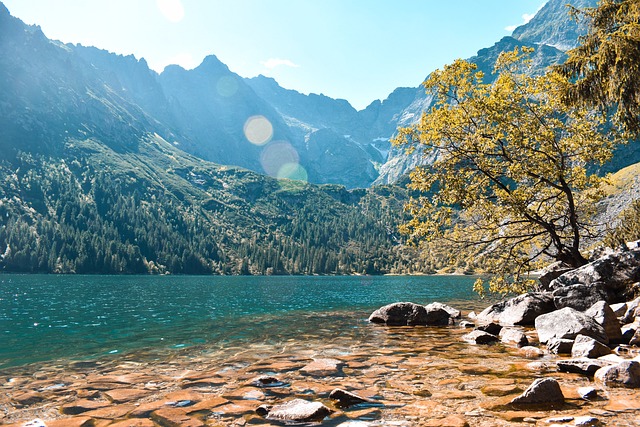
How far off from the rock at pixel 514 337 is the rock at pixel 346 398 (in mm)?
11886

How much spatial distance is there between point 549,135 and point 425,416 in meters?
16.1

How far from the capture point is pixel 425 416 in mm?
9820

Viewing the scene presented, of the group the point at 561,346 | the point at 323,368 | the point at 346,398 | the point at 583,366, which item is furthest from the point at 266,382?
the point at 561,346

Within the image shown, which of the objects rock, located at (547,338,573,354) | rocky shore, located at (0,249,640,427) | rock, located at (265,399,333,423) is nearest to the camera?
rock, located at (265,399,333,423)

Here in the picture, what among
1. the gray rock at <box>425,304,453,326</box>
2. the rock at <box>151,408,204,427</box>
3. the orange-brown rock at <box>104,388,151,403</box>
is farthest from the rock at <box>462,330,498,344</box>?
the orange-brown rock at <box>104,388,151,403</box>

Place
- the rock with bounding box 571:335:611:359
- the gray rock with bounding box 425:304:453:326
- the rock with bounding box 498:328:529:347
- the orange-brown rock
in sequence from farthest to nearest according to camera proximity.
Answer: the gray rock with bounding box 425:304:453:326 < the rock with bounding box 498:328:529:347 < the rock with bounding box 571:335:611:359 < the orange-brown rock

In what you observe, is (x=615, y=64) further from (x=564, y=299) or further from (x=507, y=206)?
(x=564, y=299)

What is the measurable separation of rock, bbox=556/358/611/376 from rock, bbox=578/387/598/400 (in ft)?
8.43

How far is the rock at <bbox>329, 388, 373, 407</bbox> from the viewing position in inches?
439

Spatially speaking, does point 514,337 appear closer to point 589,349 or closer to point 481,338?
point 481,338

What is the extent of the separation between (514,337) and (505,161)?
9245 millimetres

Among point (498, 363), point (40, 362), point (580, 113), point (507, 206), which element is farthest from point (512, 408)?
point (40, 362)

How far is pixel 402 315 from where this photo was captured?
1289 inches

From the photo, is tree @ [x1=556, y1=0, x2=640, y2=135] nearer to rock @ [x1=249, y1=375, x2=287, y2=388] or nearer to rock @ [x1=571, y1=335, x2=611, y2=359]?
rock @ [x1=571, y1=335, x2=611, y2=359]
